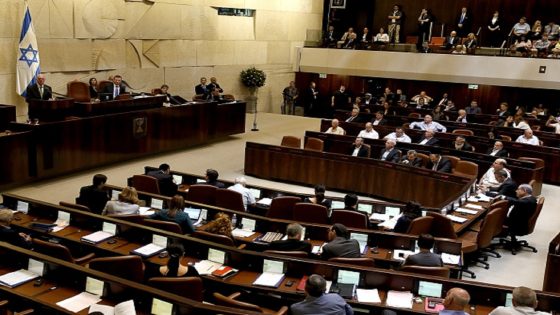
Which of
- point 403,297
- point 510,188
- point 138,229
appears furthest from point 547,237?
point 138,229

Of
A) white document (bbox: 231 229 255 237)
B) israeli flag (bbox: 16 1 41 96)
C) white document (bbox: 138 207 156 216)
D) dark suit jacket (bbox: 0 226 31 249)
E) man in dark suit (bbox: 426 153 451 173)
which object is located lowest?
white document (bbox: 231 229 255 237)

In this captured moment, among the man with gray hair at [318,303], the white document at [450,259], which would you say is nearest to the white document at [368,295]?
the man with gray hair at [318,303]

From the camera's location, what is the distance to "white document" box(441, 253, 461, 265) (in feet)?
21.2

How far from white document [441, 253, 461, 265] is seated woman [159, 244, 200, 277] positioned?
9.38 ft

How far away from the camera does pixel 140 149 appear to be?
13.4 meters

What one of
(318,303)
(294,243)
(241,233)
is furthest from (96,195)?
(318,303)

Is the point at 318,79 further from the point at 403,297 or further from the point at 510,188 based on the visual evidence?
the point at 403,297

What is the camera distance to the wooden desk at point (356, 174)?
33.9 feet

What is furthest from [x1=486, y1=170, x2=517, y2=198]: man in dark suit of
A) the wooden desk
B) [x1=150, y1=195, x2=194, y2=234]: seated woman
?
[x1=150, y1=195, x2=194, y2=234]: seated woman

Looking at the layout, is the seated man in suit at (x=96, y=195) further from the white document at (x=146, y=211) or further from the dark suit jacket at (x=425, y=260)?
the dark suit jacket at (x=425, y=260)

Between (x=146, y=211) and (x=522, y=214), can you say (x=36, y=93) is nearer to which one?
(x=146, y=211)

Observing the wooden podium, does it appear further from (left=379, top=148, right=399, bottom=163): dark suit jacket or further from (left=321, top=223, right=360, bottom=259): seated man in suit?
(left=321, top=223, right=360, bottom=259): seated man in suit

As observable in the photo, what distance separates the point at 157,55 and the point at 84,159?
599 centimetres

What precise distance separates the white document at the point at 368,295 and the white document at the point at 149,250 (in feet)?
7.24
